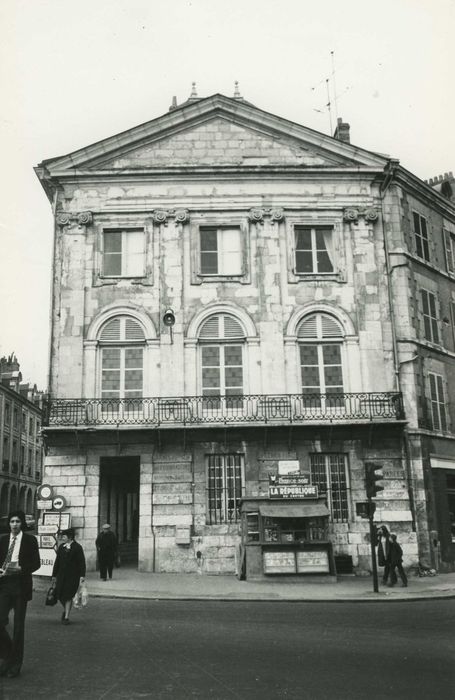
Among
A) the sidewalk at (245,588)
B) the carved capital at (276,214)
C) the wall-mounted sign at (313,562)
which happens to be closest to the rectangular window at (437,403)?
the sidewalk at (245,588)

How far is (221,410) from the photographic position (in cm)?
2159

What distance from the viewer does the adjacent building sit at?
2240 inches

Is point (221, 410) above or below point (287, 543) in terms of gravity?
above

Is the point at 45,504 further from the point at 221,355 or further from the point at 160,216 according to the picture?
the point at 160,216

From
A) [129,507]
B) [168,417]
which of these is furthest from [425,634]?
[129,507]

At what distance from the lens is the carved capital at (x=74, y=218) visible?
22.9m

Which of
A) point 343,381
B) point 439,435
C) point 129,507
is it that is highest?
point 343,381

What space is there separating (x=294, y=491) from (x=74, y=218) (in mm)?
11074

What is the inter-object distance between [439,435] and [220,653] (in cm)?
1571

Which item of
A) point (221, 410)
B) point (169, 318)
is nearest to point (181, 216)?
point (169, 318)

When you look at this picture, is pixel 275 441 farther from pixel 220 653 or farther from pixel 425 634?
pixel 220 653

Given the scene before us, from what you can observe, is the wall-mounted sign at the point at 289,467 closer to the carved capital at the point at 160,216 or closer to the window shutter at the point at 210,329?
the window shutter at the point at 210,329

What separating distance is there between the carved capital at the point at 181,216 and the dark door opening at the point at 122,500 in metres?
7.56

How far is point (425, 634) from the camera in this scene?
10516mm
